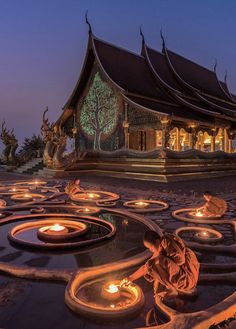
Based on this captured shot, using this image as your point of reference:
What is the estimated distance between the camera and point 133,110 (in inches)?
611

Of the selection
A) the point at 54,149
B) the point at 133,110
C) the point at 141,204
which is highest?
the point at 133,110

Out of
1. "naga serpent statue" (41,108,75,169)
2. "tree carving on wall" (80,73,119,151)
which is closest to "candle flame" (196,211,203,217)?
"naga serpent statue" (41,108,75,169)

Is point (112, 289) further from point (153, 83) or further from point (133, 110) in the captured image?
point (153, 83)

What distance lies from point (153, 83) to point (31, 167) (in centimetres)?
947

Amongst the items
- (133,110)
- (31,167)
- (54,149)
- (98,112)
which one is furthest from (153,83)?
(31,167)

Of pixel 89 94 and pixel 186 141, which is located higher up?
pixel 89 94

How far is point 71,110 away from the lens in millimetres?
19500

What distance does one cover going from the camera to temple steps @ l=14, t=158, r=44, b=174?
48.1 feet

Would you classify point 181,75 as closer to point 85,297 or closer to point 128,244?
point 128,244

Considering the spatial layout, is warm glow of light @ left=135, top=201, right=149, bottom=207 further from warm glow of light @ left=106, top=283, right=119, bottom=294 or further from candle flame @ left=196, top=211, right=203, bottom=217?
warm glow of light @ left=106, top=283, right=119, bottom=294

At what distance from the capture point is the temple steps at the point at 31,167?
14.7 metres

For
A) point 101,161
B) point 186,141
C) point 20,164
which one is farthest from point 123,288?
point 186,141

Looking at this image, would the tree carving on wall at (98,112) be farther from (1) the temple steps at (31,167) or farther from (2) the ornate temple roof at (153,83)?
(1) the temple steps at (31,167)

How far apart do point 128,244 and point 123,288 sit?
4.39 feet
